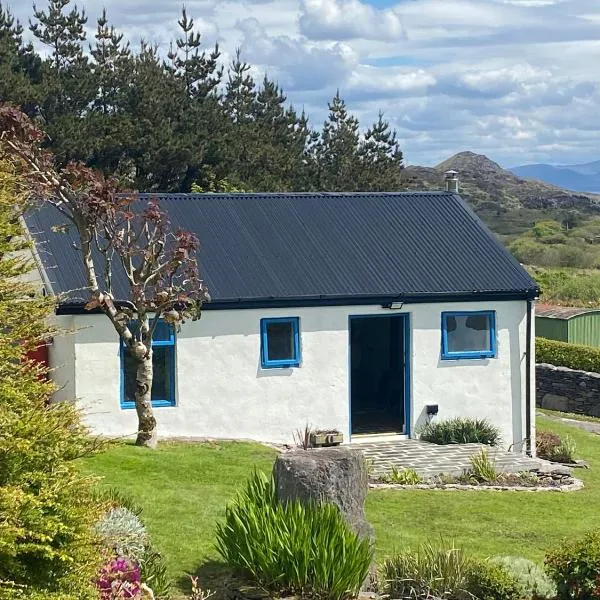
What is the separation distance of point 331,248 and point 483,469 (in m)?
5.75

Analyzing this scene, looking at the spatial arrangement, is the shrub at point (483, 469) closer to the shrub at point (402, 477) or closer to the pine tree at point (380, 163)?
the shrub at point (402, 477)

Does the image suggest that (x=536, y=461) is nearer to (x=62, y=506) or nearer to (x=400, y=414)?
(x=400, y=414)

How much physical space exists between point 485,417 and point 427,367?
1652mm

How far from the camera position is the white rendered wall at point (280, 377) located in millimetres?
18016


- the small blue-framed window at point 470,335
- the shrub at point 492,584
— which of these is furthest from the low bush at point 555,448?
the shrub at point 492,584

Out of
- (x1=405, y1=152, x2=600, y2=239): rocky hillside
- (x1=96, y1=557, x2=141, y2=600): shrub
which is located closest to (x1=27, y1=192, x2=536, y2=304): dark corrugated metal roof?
(x1=96, y1=557, x2=141, y2=600): shrub

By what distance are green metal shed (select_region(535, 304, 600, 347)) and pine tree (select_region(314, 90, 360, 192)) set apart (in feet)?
55.4

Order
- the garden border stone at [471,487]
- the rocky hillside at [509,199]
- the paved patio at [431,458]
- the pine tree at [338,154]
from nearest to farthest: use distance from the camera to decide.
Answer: the garden border stone at [471,487]
the paved patio at [431,458]
the pine tree at [338,154]
the rocky hillside at [509,199]

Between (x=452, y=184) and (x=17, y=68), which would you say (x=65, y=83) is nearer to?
(x=17, y=68)

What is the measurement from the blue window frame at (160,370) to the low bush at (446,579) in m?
8.60

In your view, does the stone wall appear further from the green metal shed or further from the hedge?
the green metal shed

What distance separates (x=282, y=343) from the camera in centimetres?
1919

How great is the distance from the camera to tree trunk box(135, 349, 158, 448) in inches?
658

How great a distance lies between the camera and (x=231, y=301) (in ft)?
61.0
